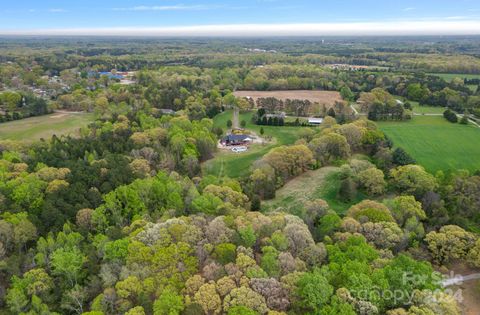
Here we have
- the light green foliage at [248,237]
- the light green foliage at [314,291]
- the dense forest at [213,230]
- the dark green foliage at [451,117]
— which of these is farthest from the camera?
the dark green foliage at [451,117]

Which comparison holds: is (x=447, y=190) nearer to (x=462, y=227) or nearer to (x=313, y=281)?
(x=462, y=227)

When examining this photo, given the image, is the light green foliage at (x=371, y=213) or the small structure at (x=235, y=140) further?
the small structure at (x=235, y=140)

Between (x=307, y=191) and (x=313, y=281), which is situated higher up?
(x=313, y=281)

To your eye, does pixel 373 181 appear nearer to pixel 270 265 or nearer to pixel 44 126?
pixel 270 265

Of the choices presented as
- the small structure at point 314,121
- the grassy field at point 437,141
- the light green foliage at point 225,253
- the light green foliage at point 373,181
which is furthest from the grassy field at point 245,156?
the light green foliage at point 225,253

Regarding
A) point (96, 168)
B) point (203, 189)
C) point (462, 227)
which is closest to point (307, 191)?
point (203, 189)

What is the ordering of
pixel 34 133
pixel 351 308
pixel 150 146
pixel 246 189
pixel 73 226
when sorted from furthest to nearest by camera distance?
pixel 34 133
pixel 150 146
pixel 246 189
pixel 73 226
pixel 351 308

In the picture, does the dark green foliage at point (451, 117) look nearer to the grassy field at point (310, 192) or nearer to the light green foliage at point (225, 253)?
the grassy field at point (310, 192)
